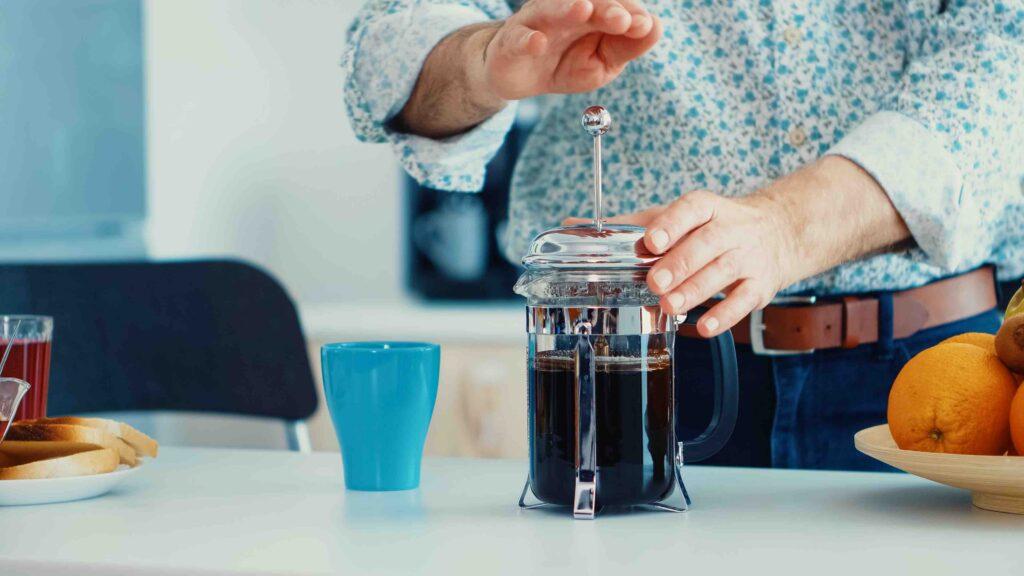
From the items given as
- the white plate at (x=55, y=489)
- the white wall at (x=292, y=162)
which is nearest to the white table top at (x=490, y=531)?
the white plate at (x=55, y=489)

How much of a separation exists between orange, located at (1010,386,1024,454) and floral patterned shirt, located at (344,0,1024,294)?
404 millimetres

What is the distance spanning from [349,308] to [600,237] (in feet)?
8.23

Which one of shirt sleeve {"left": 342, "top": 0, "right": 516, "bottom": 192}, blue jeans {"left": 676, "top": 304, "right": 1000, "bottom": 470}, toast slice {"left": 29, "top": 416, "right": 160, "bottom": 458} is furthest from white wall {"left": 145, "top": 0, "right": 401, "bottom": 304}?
toast slice {"left": 29, "top": 416, "right": 160, "bottom": 458}

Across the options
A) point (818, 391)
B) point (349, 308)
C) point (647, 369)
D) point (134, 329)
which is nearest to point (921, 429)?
point (647, 369)

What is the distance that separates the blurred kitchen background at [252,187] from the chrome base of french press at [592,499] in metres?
1.92

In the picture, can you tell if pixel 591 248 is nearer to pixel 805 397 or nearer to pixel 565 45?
pixel 565 45

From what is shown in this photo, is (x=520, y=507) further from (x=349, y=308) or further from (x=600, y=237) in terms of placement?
(x=349, y=308)

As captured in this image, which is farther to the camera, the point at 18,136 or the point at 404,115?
the point at 18,136

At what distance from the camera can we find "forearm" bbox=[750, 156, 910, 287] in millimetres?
995

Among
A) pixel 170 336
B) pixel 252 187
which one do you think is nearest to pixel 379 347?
pixel 170 336

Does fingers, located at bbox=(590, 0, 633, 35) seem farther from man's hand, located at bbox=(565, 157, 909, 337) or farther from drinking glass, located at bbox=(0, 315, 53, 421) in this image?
drinking glass, located at bbox=(0, 315, 53, 421)

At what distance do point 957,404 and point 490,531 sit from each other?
0.32m

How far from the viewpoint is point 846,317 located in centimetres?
127

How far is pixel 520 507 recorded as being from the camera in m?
0.81
